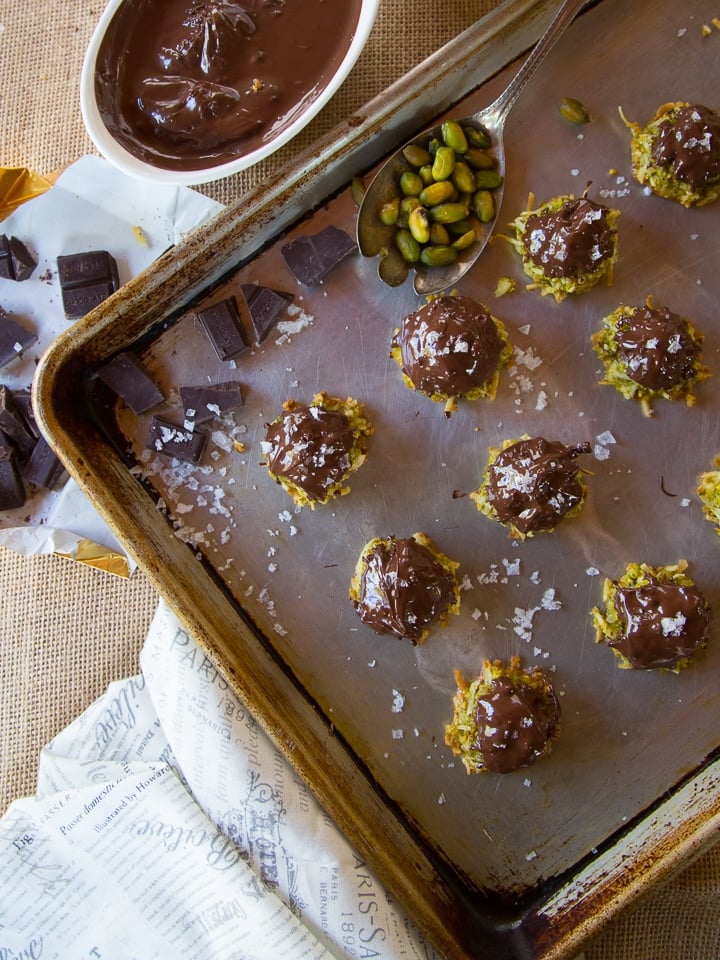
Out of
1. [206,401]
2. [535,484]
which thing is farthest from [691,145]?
[206,401]

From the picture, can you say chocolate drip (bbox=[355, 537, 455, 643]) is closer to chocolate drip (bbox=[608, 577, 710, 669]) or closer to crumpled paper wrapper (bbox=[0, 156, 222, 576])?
chocolate drip (bbox=[608, 577, 710, 669])

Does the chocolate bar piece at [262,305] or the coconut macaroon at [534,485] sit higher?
the chocolate bar piece at [262,305]

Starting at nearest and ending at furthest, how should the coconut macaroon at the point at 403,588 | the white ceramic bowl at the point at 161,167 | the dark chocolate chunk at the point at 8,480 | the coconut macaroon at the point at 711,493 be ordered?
the white ceramic bowl at the point at 161,167 < the coconut macaroon at the point at 403,588 < the coconut macaroon at the point at 711,493 < the dark chocolate chunk at the point at 8,480

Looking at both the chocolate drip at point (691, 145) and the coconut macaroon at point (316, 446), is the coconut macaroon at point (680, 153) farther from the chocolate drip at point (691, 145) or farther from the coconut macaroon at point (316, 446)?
the coconut macaroon at point (316, 446)

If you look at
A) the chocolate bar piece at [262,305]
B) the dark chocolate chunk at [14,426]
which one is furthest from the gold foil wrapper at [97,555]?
the chocolate bar piece at [262,305]

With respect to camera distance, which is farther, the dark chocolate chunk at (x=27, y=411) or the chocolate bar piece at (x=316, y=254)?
the dark chocolate chunk at (x=27, y=411)

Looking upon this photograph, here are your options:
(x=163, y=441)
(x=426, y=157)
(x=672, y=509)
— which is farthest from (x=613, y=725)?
(x=426, y=157)
